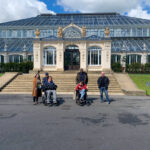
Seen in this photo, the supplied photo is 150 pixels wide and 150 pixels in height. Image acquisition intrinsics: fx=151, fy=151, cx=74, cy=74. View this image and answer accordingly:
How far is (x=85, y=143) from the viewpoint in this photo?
160 inches

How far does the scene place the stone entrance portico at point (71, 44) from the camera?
2033 cm

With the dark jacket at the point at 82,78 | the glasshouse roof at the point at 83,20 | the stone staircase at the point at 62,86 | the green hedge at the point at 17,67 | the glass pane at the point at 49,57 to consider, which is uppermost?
the glasshouse roof at the point at 83,20

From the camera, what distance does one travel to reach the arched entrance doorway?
70.3 ft

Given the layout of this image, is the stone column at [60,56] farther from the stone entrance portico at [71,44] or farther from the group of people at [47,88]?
the group of people at [47,88]

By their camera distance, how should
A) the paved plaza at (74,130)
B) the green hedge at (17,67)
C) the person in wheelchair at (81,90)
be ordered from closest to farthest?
the paved plaza at (74,130) → the person in wheelchair at (81,90) → the green hedge at (17,67)

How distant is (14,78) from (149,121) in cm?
1402

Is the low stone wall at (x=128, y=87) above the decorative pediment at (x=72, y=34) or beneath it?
beneath

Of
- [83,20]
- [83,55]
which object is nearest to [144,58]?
[83,55]

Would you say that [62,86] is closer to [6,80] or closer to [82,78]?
[82,78]

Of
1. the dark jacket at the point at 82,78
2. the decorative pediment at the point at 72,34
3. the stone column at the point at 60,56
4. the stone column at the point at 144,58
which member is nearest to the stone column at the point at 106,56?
the decorative pediment at the point at 72,34

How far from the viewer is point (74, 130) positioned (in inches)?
193

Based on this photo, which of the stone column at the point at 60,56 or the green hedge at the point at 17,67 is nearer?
the stone column at the point at 60,56

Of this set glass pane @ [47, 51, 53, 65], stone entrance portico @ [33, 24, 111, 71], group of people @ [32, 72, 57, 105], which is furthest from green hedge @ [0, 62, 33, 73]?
group of people @ [32, 72, 57, 105]

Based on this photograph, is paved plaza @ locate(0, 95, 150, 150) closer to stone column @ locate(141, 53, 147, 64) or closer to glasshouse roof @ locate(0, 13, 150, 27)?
stone column @ locate(141, 53, 147, 64)
